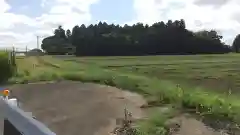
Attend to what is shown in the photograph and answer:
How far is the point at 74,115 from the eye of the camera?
32.0ft

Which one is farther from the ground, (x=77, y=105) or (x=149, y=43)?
(x=149, y=43)

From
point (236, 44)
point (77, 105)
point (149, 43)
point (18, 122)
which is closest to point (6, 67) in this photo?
point (77, 105)

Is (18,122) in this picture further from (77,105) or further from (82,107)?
(77,105)

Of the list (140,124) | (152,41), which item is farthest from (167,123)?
(152,41)

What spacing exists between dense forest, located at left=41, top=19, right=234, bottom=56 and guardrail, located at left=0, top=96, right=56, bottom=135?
185 ft

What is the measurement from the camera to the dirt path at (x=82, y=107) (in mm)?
8530

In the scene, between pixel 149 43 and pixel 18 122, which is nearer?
pixel 18 122

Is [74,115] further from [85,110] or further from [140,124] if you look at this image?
[140,124]

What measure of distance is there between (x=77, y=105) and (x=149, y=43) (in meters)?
50.3

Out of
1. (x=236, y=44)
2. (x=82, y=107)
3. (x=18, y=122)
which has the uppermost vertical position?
(x=18, y=122)

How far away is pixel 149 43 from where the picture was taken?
60594mm

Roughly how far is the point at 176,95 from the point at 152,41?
164 feet

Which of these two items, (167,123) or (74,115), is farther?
(74,115)

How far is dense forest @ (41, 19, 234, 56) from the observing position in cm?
5981
